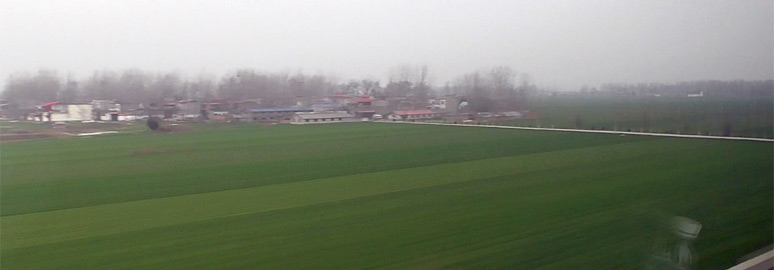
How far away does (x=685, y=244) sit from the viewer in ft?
12.8

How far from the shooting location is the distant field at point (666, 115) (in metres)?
12.4

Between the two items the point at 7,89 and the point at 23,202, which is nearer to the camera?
the point at 7,89

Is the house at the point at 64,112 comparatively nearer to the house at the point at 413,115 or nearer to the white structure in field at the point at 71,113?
the white structure in field at the point at 71,113

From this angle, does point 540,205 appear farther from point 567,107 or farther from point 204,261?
point 567,107

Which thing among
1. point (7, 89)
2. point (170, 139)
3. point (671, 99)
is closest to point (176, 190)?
point (170, 139)

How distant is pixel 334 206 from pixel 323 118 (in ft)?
8.67

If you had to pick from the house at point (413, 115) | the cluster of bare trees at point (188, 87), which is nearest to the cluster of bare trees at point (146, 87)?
the cluster of bare trees at point (188, 87)

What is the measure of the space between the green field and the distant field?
3.83 meters

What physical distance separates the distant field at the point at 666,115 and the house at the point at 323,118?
5022 millimetres

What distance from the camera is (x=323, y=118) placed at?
7992 mm

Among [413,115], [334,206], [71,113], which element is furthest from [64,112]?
[413,115]

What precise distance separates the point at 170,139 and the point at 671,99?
10708 mm

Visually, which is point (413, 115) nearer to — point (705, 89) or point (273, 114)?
point (273, 114)

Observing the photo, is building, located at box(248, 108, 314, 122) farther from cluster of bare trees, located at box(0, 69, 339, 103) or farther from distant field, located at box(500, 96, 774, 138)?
distant field, located at box(500, 96, 774, 138)
